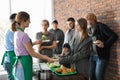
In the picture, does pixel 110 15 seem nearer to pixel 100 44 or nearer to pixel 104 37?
pixel 104 37

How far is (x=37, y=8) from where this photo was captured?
6.55 meters

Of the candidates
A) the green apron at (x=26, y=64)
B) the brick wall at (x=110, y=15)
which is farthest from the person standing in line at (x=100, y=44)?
the green apron at (x=26, y=64)

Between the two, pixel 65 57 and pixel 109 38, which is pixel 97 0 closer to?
pixel 109 38

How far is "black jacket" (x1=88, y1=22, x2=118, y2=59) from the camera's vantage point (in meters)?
3.68

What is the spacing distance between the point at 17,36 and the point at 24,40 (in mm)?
100

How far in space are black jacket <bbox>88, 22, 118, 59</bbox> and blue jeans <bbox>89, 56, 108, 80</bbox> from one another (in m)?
0.10

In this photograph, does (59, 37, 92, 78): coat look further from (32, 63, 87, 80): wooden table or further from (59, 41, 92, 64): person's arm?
(32, 63, 87, 80): wooden table

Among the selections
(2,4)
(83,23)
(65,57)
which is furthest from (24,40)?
(2,4)

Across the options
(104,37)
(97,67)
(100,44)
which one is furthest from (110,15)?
(97,67)

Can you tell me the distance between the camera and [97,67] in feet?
12.6

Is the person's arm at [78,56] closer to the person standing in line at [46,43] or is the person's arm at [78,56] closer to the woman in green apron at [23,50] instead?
the woman in green apron at [23,50]

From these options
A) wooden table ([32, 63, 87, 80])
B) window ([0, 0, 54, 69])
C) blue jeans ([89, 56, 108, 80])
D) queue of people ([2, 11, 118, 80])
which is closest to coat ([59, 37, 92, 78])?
queue of people ([2, 11, 118, 80])

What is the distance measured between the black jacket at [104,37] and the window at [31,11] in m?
2.94

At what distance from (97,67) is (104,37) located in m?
0.51
